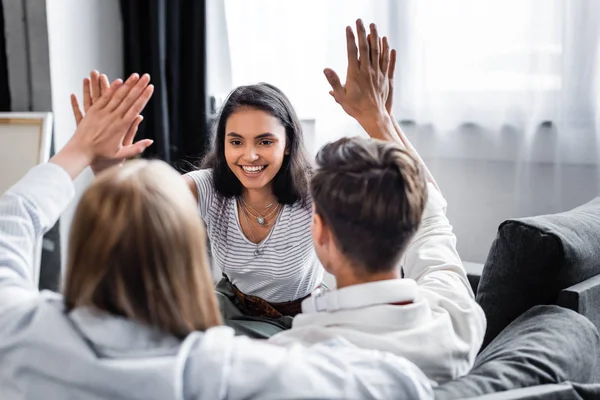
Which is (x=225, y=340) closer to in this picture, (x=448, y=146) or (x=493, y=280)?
(x=493, y=280)

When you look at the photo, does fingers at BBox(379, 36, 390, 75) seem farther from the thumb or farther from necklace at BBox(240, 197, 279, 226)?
necklace at BBox(240, 197, 279, 226)

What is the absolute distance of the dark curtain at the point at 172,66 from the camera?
3018mm

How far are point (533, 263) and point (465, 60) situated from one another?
1129mm

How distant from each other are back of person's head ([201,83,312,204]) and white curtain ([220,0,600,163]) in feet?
2.33

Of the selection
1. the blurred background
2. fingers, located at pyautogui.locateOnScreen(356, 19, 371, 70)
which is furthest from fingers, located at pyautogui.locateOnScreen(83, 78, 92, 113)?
the blurred background

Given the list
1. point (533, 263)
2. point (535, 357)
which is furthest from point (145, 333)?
point (533, 263)

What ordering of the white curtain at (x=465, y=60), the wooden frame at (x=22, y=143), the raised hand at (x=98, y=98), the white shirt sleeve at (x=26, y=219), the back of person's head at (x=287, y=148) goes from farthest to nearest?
the wooden frame at (x=22, y=143) → the white curtain at (x=465, y=60) → the back of person's head at (x=287, y=148) → the raised hand at (x=98, y=98) → the white shirt sleeve at (x=26, y=219)

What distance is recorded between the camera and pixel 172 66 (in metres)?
3.07

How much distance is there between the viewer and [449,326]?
1062 millimetres

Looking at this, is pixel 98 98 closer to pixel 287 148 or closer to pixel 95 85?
pixel 95 85

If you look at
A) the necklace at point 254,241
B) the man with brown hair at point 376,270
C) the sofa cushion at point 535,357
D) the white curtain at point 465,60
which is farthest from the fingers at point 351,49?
the white curtain at point 465,60

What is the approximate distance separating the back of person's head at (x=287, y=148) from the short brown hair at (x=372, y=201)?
0.81 meters

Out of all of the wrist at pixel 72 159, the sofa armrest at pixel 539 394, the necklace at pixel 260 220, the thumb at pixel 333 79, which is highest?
the thumb at pixel 333 79

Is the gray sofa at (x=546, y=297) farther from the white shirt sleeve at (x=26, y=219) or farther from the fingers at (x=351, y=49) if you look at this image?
the white shirt sleeve at (x=26, y=219)
